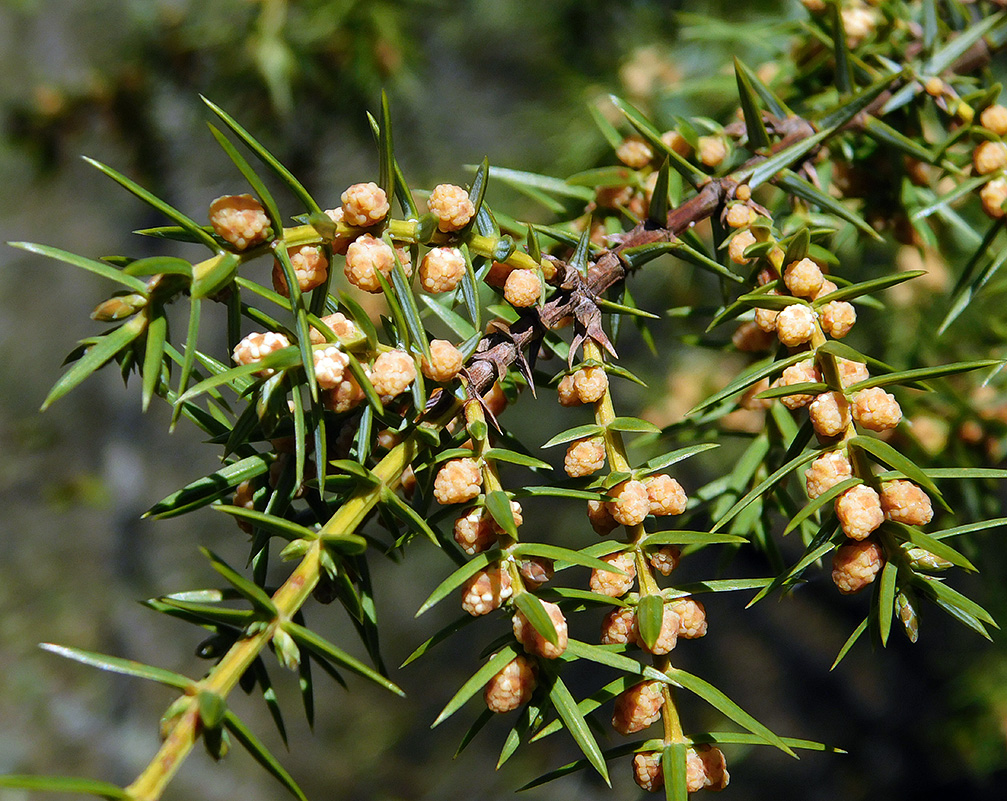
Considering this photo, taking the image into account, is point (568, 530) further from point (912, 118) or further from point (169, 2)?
point (912, 118)

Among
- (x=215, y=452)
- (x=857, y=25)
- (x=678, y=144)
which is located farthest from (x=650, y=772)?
(x=215, y=452)

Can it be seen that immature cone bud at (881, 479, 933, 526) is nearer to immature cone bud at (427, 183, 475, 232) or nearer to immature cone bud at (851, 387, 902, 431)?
immature cone bud at (851, 387, 902, 431)

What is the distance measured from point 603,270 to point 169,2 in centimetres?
105

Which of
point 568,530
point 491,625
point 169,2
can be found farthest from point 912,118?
point 491,625

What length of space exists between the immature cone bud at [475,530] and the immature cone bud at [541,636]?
3 cm

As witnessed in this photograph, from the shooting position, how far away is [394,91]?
3.19ft

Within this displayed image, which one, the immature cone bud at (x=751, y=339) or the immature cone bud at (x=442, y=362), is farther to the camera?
the immature cone bud at (x=751, y=339)

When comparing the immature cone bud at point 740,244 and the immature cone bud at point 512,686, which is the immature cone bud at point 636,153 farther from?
the immature cone bud at point 512,686

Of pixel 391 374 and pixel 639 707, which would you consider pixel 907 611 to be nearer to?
pixel 639 707

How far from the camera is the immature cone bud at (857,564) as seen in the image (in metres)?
0.26

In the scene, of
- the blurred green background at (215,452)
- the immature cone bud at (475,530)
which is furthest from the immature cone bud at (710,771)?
the blurred green background at (215,452)

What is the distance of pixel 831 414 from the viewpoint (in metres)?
0.26

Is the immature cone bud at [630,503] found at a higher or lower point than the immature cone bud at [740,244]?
lower

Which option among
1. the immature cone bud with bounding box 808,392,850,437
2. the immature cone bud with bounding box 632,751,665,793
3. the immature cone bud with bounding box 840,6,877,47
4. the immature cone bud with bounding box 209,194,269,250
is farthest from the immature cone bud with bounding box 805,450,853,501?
the immature cone bud with bounding box 840,6,877,47
